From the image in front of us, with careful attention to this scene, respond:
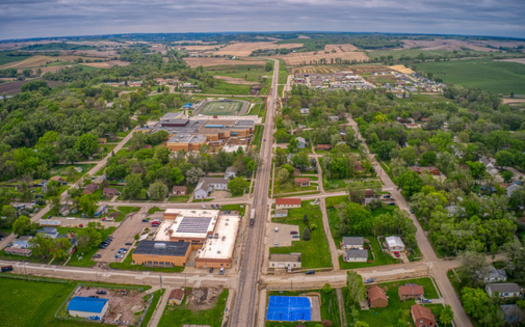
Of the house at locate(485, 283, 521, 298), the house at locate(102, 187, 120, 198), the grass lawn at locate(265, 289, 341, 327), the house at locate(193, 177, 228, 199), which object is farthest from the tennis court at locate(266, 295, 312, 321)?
the house at locate(102, 187, 120, 198)

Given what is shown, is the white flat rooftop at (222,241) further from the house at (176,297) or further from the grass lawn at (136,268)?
the house at (176,297)

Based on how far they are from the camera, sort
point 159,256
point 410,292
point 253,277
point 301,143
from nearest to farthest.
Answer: point 410,292, point 253,277, point 159,256, point 301,143

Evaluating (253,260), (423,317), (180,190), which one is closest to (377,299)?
(423,317)

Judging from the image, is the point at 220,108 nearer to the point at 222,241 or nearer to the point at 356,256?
the point at 222,241

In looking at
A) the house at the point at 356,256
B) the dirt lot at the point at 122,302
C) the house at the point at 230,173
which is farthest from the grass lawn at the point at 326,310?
the house at the point at 230,173

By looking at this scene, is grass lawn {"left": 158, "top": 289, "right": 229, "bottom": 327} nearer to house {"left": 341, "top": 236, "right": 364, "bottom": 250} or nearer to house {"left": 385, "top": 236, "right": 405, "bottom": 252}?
house {"left": 341, "top": 236, "right": 364, "bottom": 250}

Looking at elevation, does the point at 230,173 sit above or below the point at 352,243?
above
